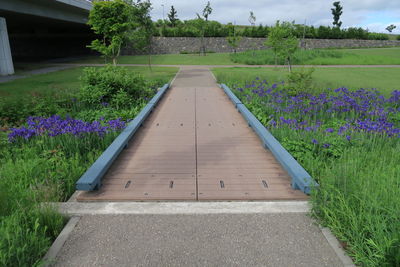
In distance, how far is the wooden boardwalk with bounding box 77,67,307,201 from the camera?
12.6 ft

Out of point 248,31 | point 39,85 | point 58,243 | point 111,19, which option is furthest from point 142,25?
point 248,31

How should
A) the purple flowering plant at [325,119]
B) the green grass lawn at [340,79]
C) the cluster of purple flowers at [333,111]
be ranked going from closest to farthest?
the purple flowering plant at [325,119]
the cluster of purple flowers at [333,111]
the green grass lawn at [340,79]

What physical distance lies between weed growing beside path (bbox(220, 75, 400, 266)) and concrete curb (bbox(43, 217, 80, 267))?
255 centimetres

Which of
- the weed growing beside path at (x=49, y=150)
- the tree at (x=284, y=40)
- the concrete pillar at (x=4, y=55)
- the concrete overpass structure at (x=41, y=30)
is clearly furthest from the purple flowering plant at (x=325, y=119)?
the concrete overpass structure at (x=41, y=30)

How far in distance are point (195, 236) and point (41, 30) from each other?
43.4 metres

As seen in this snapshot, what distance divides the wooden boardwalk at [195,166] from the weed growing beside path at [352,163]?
530mm

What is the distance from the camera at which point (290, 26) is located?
2089 centimetres

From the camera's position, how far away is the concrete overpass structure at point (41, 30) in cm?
1922

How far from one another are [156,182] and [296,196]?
71.6 inches

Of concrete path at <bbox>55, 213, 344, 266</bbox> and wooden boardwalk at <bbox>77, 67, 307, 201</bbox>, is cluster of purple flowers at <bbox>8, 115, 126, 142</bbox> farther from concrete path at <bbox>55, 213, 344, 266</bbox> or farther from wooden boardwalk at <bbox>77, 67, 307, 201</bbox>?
concrete path at <bbox>55, 213, 344, 266</bbox>

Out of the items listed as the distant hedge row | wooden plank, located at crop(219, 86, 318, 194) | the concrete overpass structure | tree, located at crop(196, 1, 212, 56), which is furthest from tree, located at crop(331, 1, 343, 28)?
wooden plank, located at crop(219, 86, 318, 194)

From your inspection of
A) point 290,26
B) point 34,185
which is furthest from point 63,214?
point 290,26

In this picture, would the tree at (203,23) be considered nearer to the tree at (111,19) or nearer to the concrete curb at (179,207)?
the tree at (111,19)

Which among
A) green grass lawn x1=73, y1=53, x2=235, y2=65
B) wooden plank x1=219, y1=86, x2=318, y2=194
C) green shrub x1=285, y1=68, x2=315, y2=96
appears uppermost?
green grass lawn x1=73, y1=53, x2=235, y2=65
